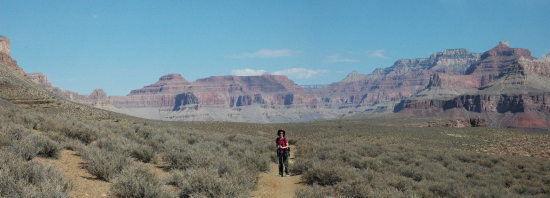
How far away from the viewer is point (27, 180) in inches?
270

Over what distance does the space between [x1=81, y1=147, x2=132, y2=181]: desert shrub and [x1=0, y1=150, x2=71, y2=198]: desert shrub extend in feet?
4.89

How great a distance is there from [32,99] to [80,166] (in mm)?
37070

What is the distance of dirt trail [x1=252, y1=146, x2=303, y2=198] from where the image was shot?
35.4ft

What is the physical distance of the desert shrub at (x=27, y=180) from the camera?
615 cm

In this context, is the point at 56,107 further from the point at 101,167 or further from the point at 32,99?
the point at 101,167

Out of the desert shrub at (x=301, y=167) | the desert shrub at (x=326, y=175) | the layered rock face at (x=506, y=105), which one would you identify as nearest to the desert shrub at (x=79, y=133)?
the desert shrub at (x=301, y=167)

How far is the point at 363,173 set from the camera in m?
13.0

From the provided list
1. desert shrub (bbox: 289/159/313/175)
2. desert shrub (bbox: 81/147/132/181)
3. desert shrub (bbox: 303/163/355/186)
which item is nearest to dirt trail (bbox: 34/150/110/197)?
desert shrub (bbox: 81/147/132/181)

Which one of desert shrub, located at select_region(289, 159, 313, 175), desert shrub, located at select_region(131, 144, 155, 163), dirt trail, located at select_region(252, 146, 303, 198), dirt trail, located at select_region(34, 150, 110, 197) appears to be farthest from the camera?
desert shrub, located at select_region(289, 159, 313, 175)

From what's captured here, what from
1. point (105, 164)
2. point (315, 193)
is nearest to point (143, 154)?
point (105, 164)

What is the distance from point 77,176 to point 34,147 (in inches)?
65.9

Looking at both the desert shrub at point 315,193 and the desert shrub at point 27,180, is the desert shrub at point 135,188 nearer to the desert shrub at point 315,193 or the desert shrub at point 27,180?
the desert shrub at point 27,180

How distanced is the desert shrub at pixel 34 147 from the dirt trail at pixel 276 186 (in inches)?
237

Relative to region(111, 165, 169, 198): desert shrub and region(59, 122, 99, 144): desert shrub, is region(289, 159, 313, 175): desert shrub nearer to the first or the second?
region(111, 165, 169, 198): desert shrub
